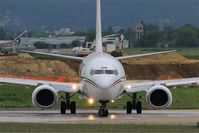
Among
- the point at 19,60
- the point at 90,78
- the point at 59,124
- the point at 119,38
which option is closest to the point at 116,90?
the point at 90,78

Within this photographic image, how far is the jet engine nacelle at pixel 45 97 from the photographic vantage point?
5188cm

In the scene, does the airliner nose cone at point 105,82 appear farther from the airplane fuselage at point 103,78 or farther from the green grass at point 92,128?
the green grass at point 92,128

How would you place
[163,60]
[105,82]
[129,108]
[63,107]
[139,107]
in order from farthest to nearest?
[163,60] → [129,108] → [139,107] → [63,107] → [105,82]

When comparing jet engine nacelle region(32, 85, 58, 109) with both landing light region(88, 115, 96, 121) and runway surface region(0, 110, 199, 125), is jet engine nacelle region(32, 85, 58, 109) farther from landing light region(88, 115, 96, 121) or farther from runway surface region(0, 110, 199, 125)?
landing light region(88, 115, 96, 121)

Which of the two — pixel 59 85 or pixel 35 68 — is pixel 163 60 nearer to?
pixel 35 68

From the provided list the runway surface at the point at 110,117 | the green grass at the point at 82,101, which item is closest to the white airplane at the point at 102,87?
the runway surface at the point at 110,117

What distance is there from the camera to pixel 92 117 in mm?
49969

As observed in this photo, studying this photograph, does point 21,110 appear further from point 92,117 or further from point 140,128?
point 140,128

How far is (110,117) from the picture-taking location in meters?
49.8

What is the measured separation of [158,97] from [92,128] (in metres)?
13.7

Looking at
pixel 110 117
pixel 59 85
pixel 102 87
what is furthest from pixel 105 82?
pixel 59 85

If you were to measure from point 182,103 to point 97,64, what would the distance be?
45.9ft

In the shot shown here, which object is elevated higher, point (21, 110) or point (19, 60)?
point (19, 60)

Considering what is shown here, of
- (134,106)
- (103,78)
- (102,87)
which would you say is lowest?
(134,106)
